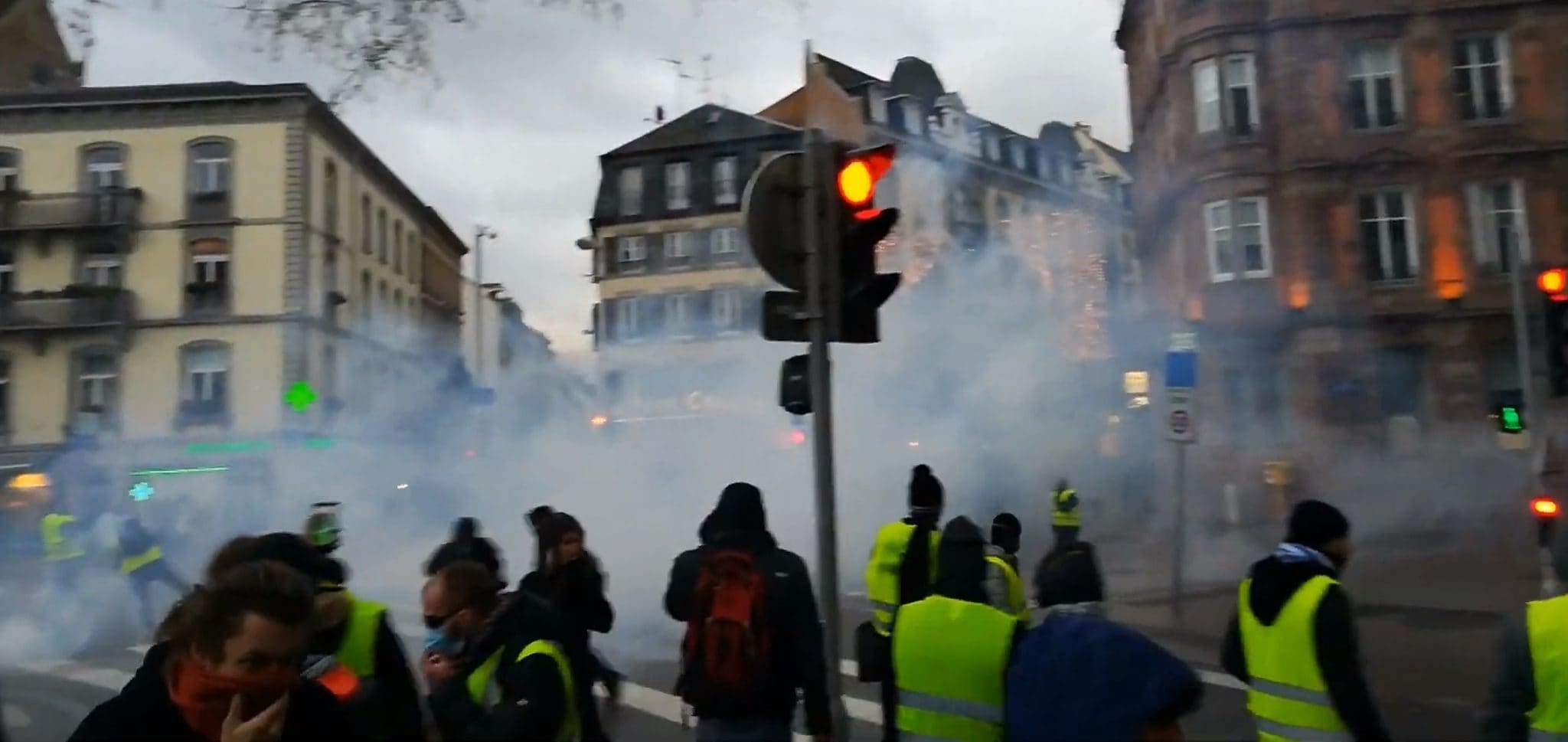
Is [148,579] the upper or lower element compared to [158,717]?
lower

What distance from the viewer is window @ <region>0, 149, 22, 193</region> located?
18.0 m

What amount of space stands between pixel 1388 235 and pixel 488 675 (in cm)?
2110

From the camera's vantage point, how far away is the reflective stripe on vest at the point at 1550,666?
9.73 ft

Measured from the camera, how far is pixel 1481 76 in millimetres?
20422

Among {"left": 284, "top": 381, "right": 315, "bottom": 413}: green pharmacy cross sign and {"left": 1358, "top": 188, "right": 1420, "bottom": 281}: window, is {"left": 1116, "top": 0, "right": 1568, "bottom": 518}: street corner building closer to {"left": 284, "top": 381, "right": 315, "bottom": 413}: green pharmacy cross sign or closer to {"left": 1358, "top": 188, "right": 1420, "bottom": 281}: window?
{"left": 1358, "top": 188, "right": 1420, "bottom": 281}: window

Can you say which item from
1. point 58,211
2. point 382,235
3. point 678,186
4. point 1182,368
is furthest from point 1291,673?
point 678,186

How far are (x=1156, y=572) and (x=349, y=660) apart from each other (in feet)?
45.3

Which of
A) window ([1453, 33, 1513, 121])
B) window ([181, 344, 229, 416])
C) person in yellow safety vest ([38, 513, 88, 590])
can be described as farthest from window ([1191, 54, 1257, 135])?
person in yellow safety vest ([38, 513, 88, 590])

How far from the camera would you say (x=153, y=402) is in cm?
1906

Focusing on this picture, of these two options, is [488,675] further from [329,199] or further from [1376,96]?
[1376,96]

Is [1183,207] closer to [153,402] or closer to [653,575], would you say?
[653,575]

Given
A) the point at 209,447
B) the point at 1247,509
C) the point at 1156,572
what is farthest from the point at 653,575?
the point at 1247,509

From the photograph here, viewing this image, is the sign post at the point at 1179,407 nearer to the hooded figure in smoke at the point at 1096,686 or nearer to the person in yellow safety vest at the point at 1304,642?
the person in yellow safety vest at the point at 1304,642

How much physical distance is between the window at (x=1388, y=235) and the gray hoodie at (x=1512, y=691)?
19.3 m
